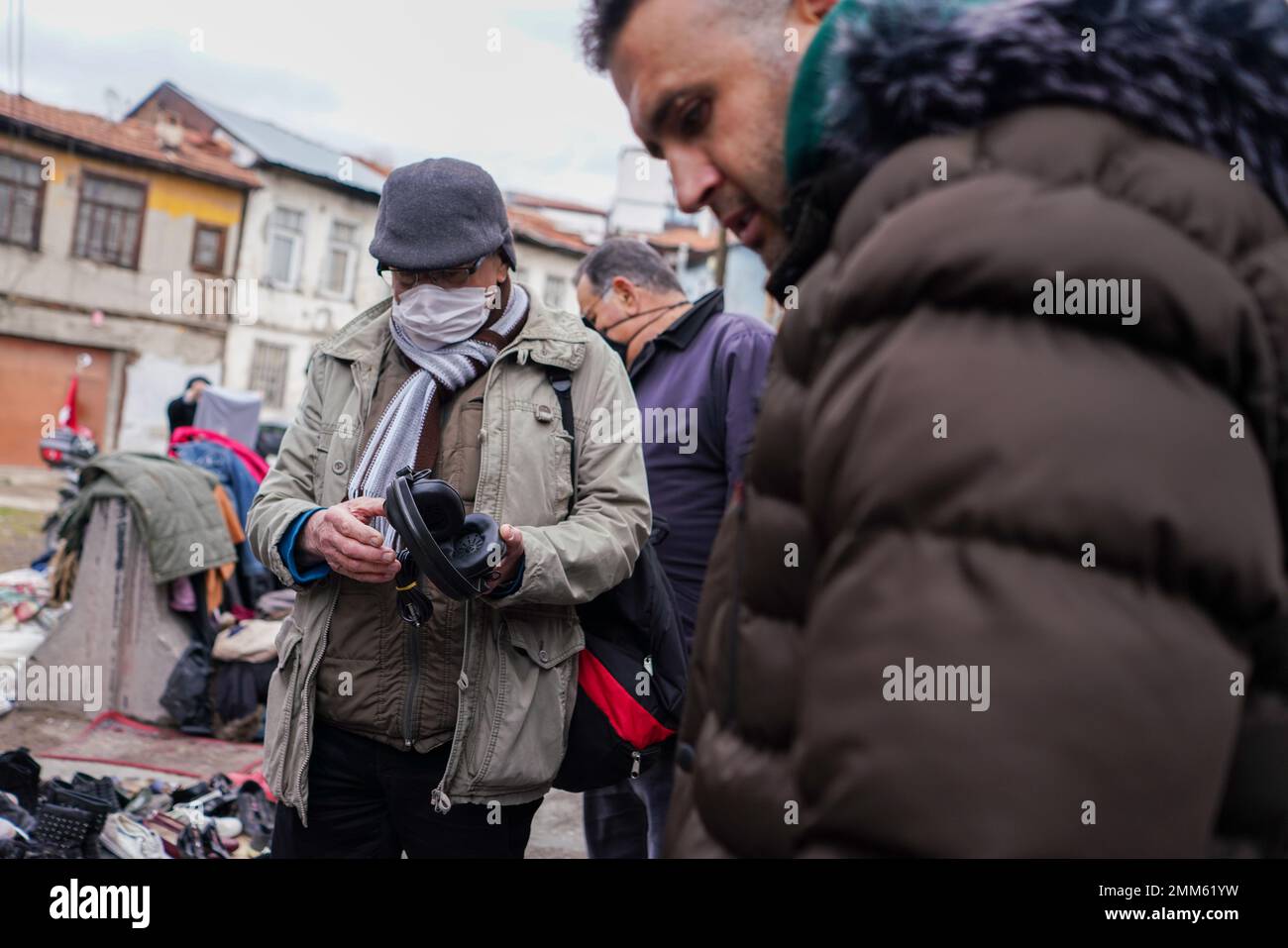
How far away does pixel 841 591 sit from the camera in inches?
32.1

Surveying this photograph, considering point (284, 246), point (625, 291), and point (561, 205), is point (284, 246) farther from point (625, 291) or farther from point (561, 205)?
point (625, 291)

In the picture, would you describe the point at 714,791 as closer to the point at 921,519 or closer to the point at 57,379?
the point at 921,519

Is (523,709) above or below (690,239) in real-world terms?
below

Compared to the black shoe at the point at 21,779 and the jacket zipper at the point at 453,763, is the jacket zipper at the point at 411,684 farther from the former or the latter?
the black shoe at the point at 21,779

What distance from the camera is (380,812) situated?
2508 mm

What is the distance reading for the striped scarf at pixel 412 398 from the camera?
251 cm

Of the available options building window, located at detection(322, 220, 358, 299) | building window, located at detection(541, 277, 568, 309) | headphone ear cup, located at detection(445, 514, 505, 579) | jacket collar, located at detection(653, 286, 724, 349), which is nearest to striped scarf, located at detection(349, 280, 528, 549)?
headphone ear cup, located at detection(445, 514, 505, 579)

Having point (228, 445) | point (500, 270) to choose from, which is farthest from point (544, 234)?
point (500, 270)

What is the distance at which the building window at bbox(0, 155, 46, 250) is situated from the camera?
26094 millimetres

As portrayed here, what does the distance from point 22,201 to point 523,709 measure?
95.6 feet

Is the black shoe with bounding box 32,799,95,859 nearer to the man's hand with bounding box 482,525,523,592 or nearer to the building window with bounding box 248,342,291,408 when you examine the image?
the man's hand with bounding box 482,525,523,592
